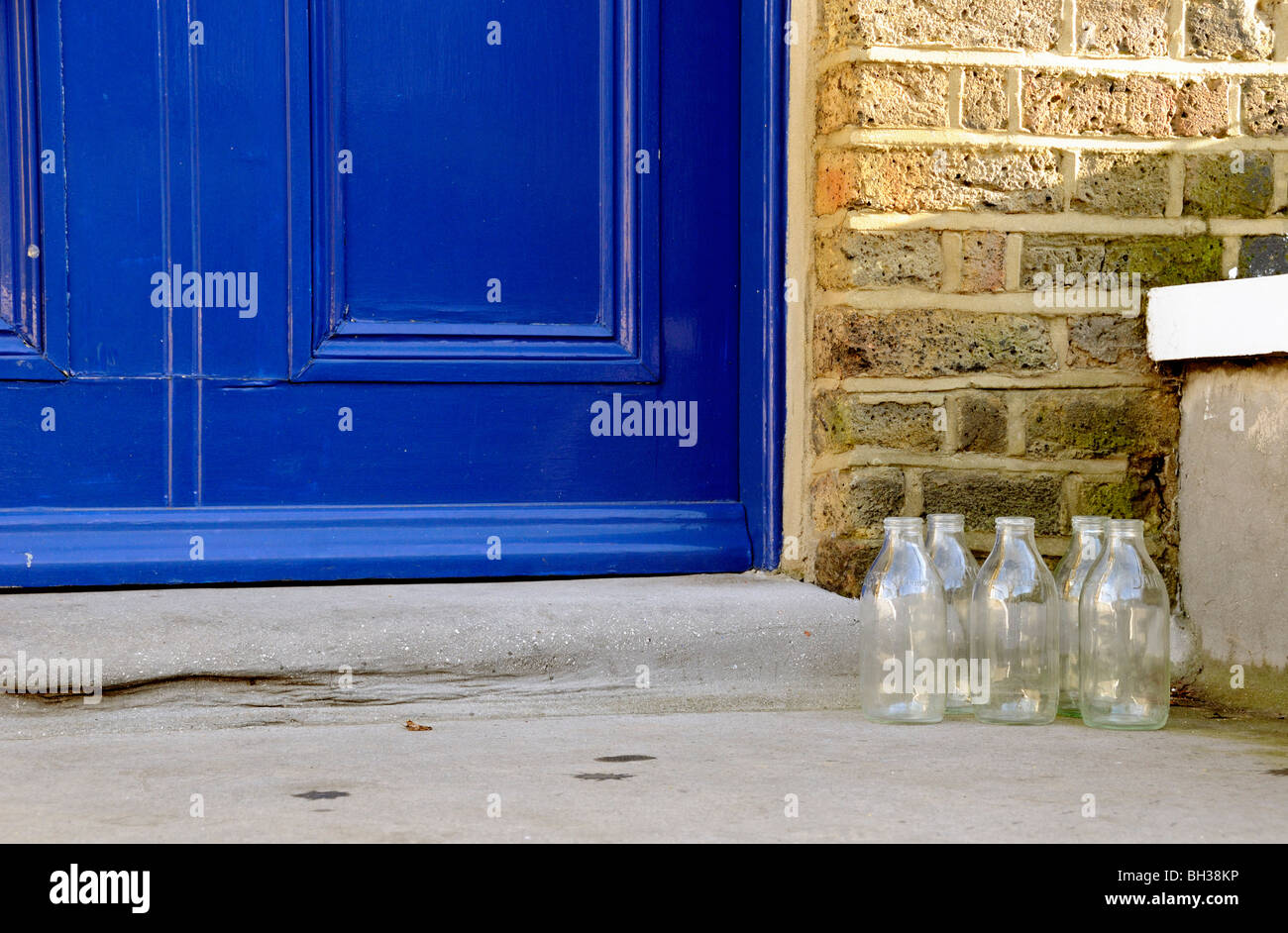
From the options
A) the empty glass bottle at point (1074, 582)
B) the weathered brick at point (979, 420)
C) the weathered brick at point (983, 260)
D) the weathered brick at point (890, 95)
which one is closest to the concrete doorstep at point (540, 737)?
the empty glass bottle at point (1074, 582)

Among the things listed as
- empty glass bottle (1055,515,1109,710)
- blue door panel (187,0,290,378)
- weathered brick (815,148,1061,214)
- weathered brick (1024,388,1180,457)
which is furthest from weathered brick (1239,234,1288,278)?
blue door panel (187,0,290,378)

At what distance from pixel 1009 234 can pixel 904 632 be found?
34.8 inches

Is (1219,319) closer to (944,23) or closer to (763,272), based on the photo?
(944,23)

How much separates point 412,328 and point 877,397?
96 centimetres

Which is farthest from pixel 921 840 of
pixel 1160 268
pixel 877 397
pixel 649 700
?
pixel 1160 268

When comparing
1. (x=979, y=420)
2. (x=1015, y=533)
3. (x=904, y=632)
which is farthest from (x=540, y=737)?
(x=979, y=420)

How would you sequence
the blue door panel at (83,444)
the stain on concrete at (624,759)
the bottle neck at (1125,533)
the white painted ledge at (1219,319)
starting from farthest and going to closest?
the blue door panel at (83,444), the white painted ledge at (1219,319), the bottle neck at (1125,533), the stain on concrete at (624,759)

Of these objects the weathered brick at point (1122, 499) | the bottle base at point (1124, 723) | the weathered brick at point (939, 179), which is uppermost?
the weathered brick at point (939, 179)

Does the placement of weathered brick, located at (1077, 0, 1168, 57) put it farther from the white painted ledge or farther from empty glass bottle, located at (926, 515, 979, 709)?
empty glass bottle, located at (926, 515, 979, 709)

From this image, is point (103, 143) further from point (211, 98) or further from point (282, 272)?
point (282, 272)

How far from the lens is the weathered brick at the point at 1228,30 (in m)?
2.78

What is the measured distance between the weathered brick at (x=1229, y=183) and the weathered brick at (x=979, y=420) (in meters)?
0.60

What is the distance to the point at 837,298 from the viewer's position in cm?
270

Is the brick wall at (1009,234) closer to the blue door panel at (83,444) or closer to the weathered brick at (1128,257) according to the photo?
the weathered brick at (1128,257)
